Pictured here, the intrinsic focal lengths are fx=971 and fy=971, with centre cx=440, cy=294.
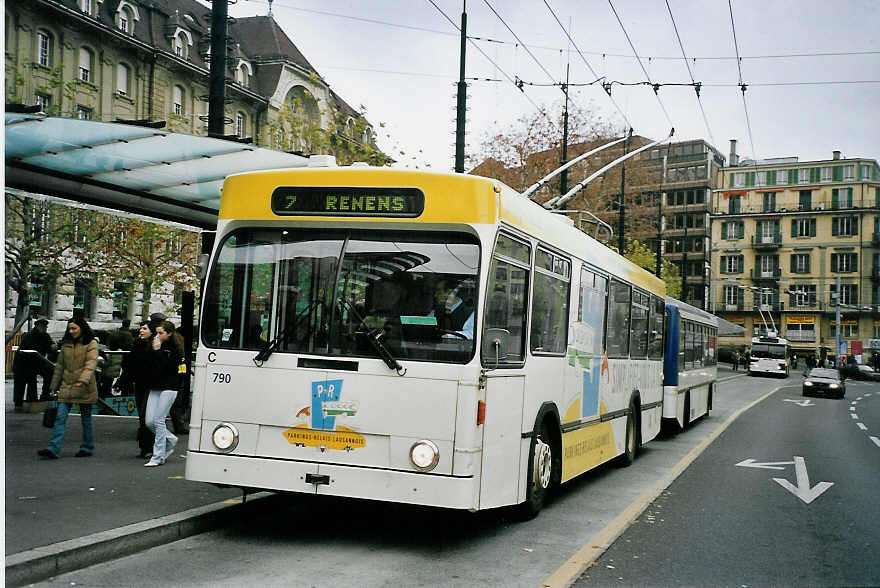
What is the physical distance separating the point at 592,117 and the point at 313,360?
35228mm

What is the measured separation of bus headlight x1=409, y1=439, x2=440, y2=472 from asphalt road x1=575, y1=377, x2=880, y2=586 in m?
1.33

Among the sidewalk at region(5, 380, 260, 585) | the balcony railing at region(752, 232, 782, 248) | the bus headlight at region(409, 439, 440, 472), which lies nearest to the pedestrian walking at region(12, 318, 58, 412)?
the sidewalk at region(5, 380, 260, 585)

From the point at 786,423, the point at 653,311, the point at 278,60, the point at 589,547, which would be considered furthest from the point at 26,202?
the point at 278,60

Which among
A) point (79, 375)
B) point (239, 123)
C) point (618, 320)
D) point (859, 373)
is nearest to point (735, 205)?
point (859, 373)

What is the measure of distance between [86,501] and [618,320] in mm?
7189

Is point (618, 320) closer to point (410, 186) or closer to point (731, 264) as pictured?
point (410, 186)

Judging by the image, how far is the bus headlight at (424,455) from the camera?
7.08 meters

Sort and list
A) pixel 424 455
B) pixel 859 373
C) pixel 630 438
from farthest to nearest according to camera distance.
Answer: pixel 859 373 < pixel 630 438 < pixel 424 455

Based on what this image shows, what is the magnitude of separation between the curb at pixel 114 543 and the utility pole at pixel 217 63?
184 inches

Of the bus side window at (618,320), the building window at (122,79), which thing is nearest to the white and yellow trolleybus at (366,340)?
the bus side window at (618,320)

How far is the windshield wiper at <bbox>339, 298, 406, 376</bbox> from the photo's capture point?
7.20 m

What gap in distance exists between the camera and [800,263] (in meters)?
98.2

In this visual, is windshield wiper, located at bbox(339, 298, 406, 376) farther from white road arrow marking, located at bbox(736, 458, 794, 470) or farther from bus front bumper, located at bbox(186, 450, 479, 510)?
white road arrow marking, located at bbox(736, 458, 794, 470)

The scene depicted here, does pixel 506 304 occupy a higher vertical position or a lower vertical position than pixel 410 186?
lower
